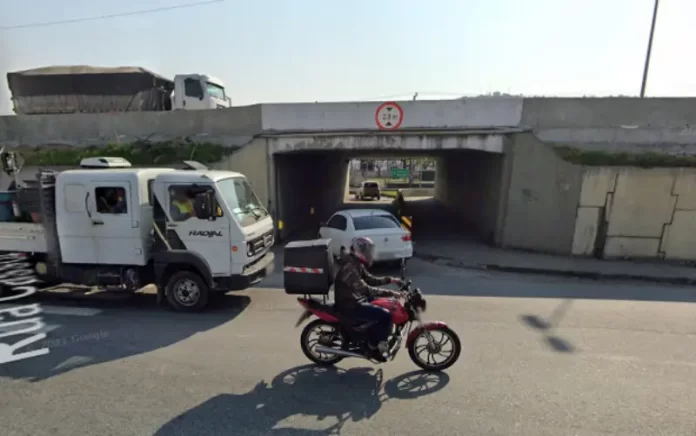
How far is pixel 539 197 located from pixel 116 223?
10331 mm

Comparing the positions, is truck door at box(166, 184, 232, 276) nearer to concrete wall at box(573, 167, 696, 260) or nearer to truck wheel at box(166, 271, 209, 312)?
truck wheel at box(166, 271, 209, 312)

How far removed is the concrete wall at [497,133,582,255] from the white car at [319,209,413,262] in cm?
412

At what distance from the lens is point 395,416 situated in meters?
3.14

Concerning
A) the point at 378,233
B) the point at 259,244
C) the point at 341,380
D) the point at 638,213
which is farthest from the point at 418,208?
the point at 341,380

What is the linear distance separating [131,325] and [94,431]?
2471 millimetres

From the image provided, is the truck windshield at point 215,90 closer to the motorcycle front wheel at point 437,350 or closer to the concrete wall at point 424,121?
the concrete wall at point 424,121

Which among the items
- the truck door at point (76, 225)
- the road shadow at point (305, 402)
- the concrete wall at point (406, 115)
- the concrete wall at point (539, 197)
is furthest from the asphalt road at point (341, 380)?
the concrete wall at point (406, 115)

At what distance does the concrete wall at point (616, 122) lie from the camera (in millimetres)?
9258

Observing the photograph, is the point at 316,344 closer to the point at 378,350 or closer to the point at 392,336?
the point at 378,350

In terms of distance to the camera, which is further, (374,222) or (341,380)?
(374,222)

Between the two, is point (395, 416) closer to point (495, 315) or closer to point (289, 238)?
point (495, 315)

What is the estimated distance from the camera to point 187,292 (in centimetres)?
575

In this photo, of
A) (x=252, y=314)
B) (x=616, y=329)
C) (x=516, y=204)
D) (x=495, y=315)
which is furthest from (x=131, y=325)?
(x=516, y=204)

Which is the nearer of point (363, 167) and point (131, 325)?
point (131, 325)
